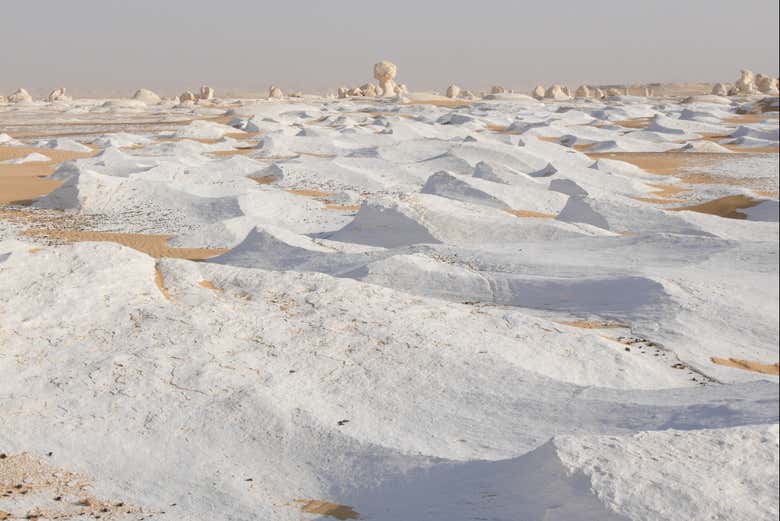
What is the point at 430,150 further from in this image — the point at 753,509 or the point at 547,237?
the point at 753,509

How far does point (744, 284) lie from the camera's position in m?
3.64

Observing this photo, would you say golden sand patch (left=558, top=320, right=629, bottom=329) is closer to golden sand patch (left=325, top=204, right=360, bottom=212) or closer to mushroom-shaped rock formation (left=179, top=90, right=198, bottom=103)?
golden sand patch (left=325, top=204, right=360, bottom=212)

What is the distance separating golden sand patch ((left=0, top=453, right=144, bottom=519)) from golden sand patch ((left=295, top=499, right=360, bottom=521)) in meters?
0.78

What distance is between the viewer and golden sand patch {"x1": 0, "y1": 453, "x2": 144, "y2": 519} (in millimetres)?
3809

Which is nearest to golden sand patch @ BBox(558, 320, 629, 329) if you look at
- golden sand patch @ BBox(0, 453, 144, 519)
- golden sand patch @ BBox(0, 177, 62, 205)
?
golden sand patch @ BBox(0, 453, 144, 519)

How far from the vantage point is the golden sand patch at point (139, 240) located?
9.98 meters

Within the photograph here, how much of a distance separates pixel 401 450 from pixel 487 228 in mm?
5811

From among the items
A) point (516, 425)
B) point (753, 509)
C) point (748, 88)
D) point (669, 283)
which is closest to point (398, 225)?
point (669, 283)

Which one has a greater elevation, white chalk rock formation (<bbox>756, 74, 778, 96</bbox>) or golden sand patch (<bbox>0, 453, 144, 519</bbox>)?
golden sand patch (<bbox>0, 453, 144, 519</bbox>)

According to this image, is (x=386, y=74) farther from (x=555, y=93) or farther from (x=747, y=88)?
(x=747, y=88)

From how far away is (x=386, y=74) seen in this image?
66688 mm

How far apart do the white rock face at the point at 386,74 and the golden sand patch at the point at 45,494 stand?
6327 centimetres

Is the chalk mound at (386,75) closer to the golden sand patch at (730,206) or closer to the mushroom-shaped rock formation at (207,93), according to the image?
the mushroom-shaped rock formation at (207,93)

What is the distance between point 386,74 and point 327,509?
65.0m
